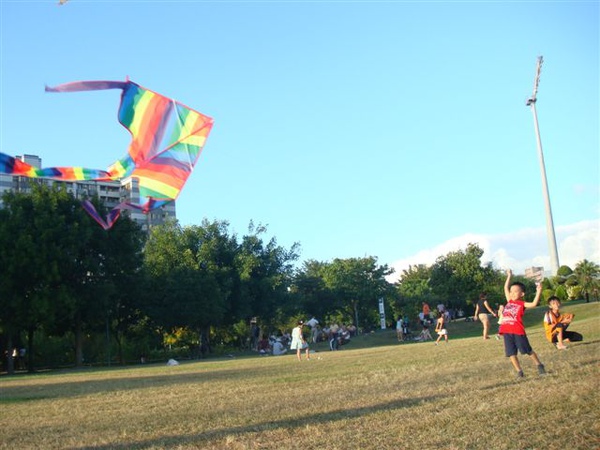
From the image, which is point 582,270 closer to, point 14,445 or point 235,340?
point 235,340

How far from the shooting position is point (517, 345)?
1176 cm

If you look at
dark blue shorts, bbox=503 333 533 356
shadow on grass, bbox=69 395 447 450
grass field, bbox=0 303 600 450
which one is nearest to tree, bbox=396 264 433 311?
grass field, bbox=0 303 600 450

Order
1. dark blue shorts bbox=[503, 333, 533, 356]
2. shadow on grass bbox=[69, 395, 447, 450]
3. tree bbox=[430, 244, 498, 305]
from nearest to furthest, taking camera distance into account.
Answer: shadow on grass bbox=[69, 395, 447, 450] < dark blue shorts bbox=[503, 333, 533, 356] < tree bbox=[430, 244, 498, 305]

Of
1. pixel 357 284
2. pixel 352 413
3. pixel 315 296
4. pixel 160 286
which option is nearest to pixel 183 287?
pixel 160 286

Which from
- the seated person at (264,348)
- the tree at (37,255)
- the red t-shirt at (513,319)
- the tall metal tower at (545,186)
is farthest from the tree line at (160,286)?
the red t-shirt at (513,319)

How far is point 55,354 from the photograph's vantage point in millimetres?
49625

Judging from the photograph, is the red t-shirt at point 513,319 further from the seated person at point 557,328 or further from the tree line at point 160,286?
the tree line at point 160,286

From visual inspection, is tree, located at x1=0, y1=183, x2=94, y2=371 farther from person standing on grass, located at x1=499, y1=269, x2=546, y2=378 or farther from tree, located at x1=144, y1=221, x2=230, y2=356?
person standing on grass, located at x1=499, y1=269, x2=546, y2=378

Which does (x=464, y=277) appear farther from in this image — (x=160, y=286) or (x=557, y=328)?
(x=557, y=328)

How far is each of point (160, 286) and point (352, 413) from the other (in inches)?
1606

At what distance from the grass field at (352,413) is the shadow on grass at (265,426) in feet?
0.05

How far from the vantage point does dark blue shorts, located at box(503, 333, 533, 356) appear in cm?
1165

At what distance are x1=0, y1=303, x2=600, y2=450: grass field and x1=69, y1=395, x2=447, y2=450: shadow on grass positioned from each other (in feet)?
0.05

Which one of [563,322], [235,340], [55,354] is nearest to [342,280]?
[235,340]
